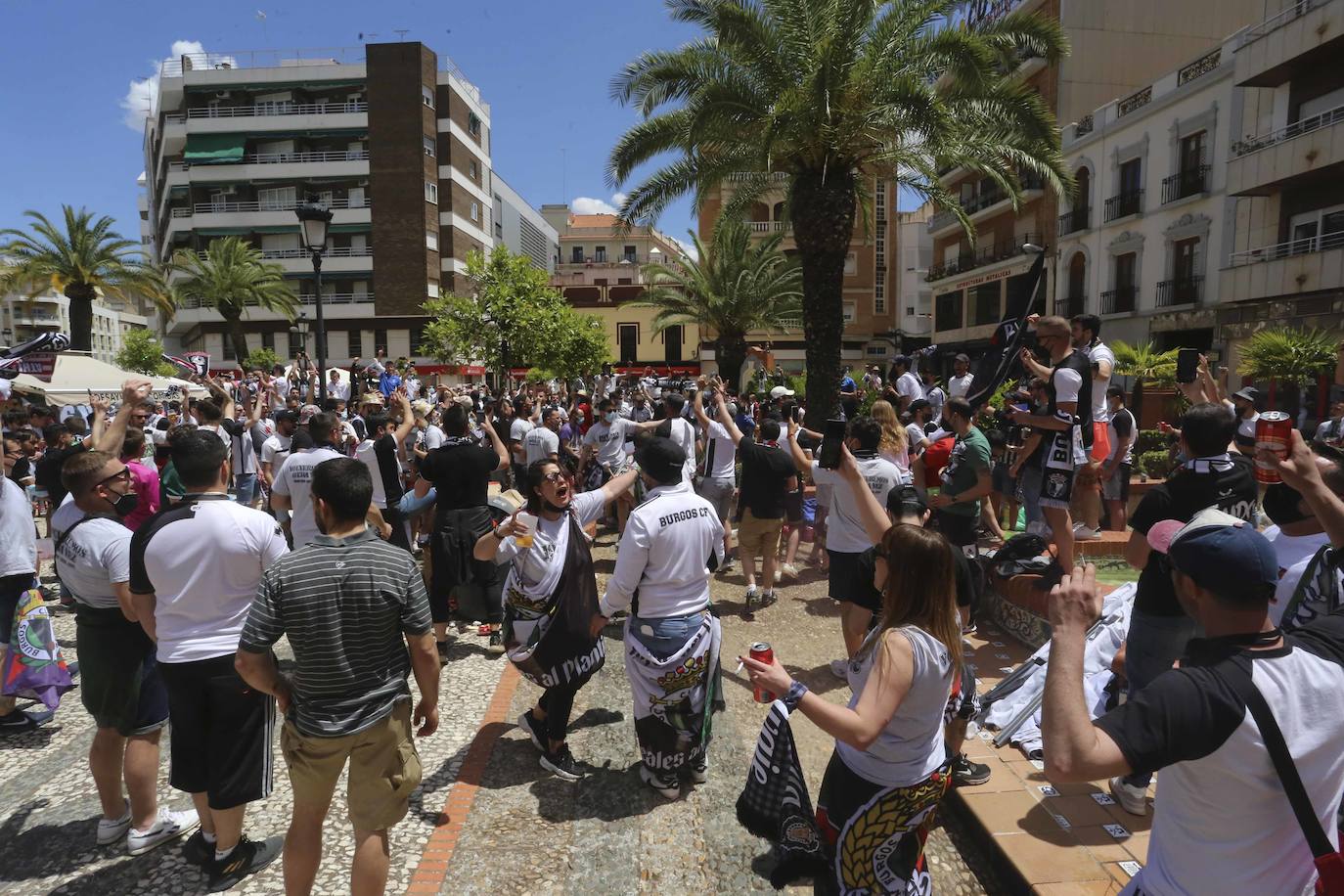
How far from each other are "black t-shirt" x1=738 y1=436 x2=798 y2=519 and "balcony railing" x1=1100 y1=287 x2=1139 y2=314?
904 inches

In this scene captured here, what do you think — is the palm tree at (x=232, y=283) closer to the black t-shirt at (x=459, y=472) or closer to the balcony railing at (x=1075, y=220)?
the black t-shirt at (x=459, y=472)

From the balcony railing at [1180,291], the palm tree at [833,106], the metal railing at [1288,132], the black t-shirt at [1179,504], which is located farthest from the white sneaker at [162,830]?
the balcony railing at [1180,291]

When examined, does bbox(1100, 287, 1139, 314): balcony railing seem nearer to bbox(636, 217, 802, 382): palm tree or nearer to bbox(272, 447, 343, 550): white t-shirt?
bbox(636, 217, 802, 382): palm tree

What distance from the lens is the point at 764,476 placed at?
7.15 m

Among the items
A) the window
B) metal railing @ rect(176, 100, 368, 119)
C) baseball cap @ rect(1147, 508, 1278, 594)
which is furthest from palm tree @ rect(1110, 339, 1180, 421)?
metal railing @ rect(176, 100, 368, 119)

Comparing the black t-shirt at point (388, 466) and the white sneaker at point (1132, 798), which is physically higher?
the black t-shirt at point (388, 466)

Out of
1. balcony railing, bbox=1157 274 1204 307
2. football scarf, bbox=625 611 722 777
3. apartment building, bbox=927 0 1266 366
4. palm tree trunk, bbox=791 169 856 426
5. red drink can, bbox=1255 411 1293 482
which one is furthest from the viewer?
apartment building, bbox=927 0 1266 366

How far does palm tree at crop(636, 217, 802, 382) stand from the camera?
85.1 ft

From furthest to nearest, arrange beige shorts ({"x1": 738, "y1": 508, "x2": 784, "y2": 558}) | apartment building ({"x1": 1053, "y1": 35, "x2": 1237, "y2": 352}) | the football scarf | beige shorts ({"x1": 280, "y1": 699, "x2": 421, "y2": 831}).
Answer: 1. apartment building ({"x1": 1053, "y1": 35, "x2": 1237, "y2": 352})
2. beige shorts ({"x1": 738, "y1": 508, "x2": 784, "y2": 558})
3. the football scarf
4. beige shorts ({"x1": 280, "y1": 699, "x2": 421, "y2": 831})

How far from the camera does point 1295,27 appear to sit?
1764 cm

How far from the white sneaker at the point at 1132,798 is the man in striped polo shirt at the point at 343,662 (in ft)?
10.8

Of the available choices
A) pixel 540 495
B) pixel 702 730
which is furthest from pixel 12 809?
pixel 702 730

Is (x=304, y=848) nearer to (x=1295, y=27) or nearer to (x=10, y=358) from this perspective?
(x=10, y=358)

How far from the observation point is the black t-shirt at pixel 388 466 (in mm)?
6504
